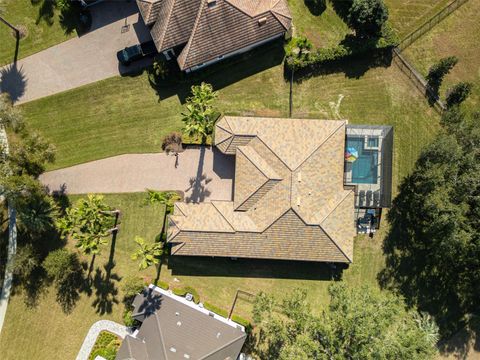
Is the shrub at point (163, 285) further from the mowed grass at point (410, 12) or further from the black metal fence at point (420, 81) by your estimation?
the mowed grass at point (410, 12)

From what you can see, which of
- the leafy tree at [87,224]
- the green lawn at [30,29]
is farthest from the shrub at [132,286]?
the green lawn at [30,29]

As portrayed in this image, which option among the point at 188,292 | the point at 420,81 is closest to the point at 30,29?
the point at 188,292

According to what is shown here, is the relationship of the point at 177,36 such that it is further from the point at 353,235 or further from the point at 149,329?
the point at 149,329

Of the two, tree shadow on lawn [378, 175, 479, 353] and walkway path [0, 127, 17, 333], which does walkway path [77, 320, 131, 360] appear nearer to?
walkway path [0, 127, 17, 333]

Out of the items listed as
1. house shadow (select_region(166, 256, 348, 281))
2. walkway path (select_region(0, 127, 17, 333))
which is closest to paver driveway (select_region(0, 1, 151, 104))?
walkway path (select_region(0, 127, 17, 333))

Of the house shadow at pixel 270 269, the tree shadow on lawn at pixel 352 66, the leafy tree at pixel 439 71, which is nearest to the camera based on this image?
the leafy tree at pixel 439 71

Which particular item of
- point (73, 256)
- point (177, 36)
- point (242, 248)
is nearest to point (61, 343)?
point (73, 256)
